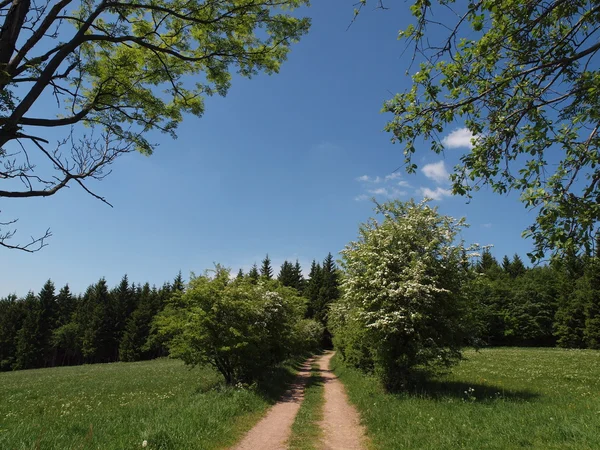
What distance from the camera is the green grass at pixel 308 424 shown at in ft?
31.5

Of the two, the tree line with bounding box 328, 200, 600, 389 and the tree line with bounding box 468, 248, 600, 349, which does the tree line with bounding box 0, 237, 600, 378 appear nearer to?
the tree line with bounding box 468, 248, 600, 349

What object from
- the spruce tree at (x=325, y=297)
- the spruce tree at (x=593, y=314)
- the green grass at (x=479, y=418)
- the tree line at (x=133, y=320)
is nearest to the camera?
the green grass at (x=479, y=418)

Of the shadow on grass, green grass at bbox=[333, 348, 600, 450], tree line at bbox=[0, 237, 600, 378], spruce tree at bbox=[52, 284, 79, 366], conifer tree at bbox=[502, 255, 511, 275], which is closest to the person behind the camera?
green grass at bbox=[333, 348, 600, 450]

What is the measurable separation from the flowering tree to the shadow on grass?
0.87m

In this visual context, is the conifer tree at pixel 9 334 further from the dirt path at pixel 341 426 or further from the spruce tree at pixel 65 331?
the dirt path at pixel 341 426

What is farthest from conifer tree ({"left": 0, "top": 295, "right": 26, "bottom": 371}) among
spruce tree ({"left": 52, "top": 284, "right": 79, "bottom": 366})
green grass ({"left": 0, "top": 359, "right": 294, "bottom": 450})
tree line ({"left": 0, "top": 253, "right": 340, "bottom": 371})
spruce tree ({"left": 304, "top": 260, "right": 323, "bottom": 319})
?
green grass ({"left": 0, "top": 359, "right": 294, "bottom": 450})

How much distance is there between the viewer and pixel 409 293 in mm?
12906

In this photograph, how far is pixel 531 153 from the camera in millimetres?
5043

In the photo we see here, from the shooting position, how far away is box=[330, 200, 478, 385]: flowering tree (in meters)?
13.3

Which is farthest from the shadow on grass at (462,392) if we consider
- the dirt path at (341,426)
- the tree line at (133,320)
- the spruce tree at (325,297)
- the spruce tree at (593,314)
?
the spruce tree at (325,297)

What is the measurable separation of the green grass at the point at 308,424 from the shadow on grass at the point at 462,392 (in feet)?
11.7

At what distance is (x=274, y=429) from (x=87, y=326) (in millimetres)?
74648

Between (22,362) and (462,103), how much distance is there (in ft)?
282

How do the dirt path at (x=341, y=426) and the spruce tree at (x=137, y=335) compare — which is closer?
the dirt path at (x=341, y=426)
